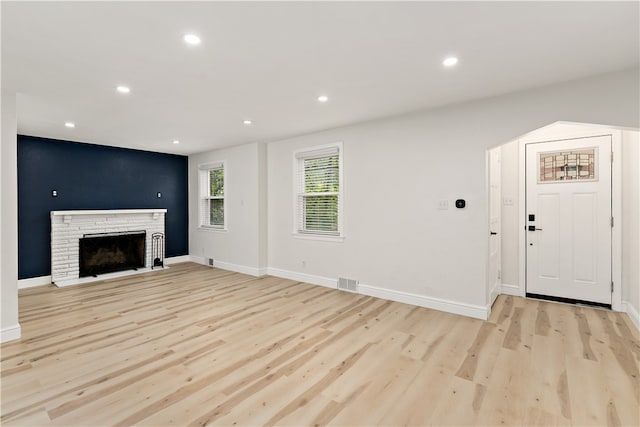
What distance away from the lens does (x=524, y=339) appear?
2930mm

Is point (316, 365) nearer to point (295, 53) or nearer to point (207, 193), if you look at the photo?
point (295, 53)

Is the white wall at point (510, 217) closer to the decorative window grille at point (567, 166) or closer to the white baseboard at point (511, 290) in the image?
the white baseboard at point (511, 290)

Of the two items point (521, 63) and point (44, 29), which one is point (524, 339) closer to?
point (521, 63)

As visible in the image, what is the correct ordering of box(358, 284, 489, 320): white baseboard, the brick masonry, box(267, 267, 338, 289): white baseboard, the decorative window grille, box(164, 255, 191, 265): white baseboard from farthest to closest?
box(164, 255, 191, 265): white baseboard
the brick masonry
box(267, 267, 338, 289): white baseboard
the decorative window grille
box(358, 284, 489, 320): white baseboard

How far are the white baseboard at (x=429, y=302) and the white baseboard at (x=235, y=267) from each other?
205 centimetres

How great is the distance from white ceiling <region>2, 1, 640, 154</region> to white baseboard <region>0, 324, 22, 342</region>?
237cm

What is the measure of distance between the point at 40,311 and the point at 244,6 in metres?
4.41

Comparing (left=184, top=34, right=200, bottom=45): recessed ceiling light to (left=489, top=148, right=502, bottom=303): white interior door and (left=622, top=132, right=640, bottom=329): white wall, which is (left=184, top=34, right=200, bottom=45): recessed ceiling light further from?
(left=622, top=132, right=640, bottom=329): white wall

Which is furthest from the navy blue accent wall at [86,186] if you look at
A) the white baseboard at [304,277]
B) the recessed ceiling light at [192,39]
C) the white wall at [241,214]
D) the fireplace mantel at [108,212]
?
the recessed ceiling light at [192,39]

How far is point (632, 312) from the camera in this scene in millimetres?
3316

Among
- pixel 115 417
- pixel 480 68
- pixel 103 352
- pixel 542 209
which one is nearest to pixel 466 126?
pixel 480 68

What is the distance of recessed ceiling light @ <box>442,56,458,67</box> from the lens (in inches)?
95.9

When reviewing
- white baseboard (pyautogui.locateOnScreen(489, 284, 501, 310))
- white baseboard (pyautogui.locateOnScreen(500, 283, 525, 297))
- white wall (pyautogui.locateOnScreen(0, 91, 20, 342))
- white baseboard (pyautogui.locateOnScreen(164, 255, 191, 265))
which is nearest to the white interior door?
white baseboard (pyautogui.locateOnScreen(489, 284, 501, 310))

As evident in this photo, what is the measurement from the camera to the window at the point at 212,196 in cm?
660
